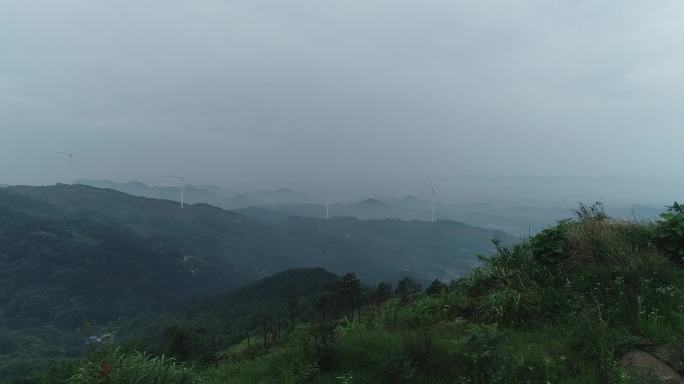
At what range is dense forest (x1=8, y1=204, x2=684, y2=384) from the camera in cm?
613

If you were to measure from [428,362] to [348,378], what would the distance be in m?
1.25

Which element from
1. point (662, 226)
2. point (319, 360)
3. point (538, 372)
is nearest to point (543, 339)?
point (538, 372)

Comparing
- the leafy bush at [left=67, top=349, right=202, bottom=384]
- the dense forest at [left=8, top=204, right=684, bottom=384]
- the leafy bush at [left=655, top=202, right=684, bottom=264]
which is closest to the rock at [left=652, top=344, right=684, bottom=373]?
the dense forest at [left=8, top=204, right=684, bottom=384]

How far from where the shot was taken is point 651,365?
→ 5.92m

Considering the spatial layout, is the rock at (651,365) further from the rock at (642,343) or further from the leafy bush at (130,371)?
the leafy bush at (130,371)

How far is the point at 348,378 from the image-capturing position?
21.4 ft

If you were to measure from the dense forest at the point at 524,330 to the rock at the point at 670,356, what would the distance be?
14 mm

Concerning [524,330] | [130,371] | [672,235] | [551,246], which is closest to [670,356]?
[524,330]

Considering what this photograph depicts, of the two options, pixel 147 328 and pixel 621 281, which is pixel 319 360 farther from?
pixel 147 328

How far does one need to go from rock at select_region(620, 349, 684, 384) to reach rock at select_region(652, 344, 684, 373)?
0.25 feet

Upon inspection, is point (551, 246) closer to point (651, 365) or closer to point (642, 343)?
point (642, 343)

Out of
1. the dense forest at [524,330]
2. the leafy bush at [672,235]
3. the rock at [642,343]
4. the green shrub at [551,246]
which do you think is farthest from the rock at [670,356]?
the leafy bush at [672,235]

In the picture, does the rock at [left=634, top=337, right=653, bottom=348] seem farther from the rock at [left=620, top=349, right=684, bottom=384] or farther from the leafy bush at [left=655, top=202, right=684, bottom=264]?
the leafy bush at [left=655, top=202, right=684, bottom=264]

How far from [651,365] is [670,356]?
40 cm
